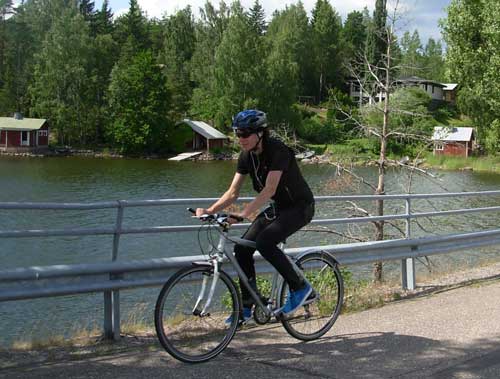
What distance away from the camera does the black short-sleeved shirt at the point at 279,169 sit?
5.36 meters

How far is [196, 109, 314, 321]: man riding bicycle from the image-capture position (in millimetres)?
5316

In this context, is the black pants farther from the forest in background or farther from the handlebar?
the forest in background

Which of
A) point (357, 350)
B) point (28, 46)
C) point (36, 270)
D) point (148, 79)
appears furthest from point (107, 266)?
point (28, 46)

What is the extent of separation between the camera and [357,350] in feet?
18.4

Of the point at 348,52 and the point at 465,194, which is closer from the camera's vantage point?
the point at 465,194

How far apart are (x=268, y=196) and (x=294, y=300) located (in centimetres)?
110

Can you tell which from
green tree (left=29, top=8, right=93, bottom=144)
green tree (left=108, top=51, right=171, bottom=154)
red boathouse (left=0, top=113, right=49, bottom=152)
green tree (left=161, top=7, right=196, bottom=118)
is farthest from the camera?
green tree (left=161, top=7, right=196, bottom=118)

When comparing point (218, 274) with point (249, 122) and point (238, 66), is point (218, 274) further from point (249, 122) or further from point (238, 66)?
point (238, 66)

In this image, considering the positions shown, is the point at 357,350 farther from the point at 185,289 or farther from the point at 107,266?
the point at 107,266

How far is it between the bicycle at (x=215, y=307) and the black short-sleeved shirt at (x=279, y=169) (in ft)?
1.54

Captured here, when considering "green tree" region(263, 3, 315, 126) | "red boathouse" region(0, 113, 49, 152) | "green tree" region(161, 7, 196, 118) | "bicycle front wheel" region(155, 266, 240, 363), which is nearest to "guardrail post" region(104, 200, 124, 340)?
"bicycle front wheel" region(155, 266, 240, 363)

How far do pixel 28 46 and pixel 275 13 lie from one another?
3802 centimetres

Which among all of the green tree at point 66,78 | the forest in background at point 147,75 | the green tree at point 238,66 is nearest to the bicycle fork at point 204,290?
the forest in background at point 147,75

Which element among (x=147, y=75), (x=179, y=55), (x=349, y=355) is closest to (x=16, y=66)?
(x=179, y=55)
